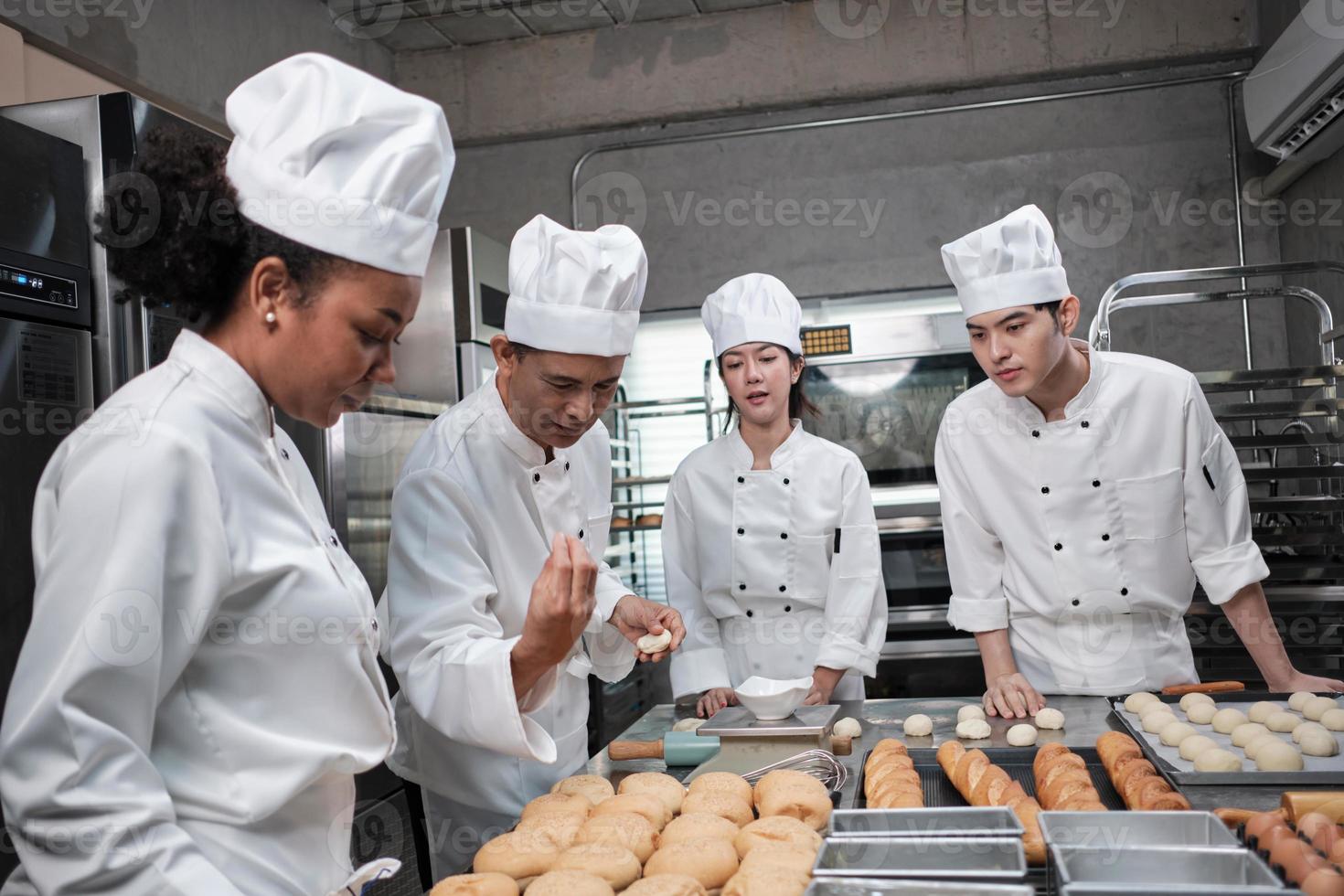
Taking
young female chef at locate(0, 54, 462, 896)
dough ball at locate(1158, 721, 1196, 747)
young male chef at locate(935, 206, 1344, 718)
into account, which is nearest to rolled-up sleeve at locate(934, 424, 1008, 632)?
young male chef at locate(935, 206, 1344, 718)

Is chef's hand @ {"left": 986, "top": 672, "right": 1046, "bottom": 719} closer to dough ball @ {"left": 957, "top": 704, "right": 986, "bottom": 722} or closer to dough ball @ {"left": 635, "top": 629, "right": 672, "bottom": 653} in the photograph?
dough ball @ {"left": 957, "top": 704, "right": 986, "bottom": 722}

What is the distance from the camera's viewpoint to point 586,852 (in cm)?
131

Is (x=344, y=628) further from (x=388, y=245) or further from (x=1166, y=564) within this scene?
(x=1166, y=564)

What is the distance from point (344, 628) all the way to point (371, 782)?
8.10ft

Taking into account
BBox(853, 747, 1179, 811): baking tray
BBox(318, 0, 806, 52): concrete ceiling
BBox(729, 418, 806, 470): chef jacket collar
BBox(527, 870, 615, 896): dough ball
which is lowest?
BBox(853, 747, 1179, 811): baking tray

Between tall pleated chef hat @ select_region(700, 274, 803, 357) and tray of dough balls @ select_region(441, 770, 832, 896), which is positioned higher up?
tall pleated chef hat @ select_region(700, 274, 803, 357)

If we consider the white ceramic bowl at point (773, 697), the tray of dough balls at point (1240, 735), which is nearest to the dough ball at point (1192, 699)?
the tray of dough balls at point (1240, 735)

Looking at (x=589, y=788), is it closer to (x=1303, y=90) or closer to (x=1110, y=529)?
(x=1110, y=529)

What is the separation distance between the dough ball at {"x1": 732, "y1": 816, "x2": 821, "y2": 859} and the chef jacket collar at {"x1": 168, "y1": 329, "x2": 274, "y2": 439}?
819mm

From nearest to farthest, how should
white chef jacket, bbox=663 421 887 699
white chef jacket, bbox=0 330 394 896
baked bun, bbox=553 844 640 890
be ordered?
white chef jacket, bbox=0 330 394 896 < baked bun, bbox=553 844 640 890 < white chef jacket, bbox=663 421 887 699

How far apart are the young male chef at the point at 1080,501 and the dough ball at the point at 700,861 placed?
1.18 m

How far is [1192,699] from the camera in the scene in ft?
6.24

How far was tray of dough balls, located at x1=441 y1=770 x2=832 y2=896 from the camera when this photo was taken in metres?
1.22

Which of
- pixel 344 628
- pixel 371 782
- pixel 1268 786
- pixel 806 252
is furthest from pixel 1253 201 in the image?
pixel 344 628
